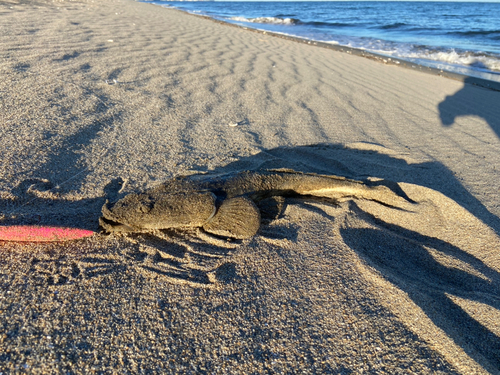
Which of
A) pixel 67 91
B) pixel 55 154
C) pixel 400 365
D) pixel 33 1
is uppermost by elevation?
pixel 33 1

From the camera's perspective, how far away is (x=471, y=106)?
529 cm

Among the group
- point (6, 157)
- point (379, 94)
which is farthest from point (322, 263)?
point (379, 94)

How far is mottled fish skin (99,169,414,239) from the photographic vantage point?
218cm

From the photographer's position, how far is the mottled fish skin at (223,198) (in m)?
2.18

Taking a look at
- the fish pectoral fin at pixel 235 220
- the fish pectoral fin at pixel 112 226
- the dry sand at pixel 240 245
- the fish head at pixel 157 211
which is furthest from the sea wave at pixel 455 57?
the fish pectoral fin at pixel 112 226

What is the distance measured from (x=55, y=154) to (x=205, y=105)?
2.03 m

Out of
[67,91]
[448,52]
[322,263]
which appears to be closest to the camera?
[322,263]

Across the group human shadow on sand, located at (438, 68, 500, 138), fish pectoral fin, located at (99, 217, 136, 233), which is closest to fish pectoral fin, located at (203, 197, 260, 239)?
fish pectoral fin, located at (99, 217, 136, 233)

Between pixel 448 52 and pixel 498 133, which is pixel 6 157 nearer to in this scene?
pixel 498 133

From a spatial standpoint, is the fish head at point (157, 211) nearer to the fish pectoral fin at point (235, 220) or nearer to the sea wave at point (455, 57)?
the fish pectoral fin at point (235, 220)

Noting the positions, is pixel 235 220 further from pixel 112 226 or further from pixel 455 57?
pixel 455 57

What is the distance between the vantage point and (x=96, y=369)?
1367mm

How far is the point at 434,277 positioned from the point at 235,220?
135 centimetres

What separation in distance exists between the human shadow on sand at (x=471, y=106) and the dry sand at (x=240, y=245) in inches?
3.3
